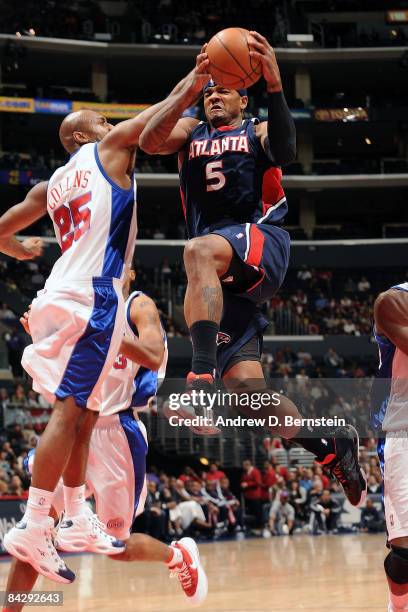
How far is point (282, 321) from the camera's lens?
31859mm

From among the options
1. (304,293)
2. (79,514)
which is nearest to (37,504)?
(79,514)

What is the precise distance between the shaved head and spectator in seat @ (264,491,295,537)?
15.1 m

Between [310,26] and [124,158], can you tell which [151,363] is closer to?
[124,158]

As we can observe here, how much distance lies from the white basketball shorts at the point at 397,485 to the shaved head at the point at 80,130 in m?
3.11

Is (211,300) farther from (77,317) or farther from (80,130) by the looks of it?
(80,130)

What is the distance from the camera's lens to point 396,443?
6.86 meters

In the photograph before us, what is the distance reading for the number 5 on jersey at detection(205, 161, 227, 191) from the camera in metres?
6.73

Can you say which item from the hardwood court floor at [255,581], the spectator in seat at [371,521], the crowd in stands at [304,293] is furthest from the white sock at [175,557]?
the crowd in stands at [304,293]

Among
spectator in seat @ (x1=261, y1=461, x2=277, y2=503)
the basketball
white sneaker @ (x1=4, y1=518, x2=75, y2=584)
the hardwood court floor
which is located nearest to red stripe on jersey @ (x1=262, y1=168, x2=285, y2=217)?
the basketball

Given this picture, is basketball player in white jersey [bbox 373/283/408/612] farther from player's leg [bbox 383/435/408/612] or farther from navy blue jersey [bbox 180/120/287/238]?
navy blue jersey [bbox 180/120/287/238]

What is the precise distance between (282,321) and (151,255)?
6.56 m

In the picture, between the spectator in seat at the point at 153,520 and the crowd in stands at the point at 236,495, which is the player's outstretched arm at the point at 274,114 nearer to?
the spectator in seat at the point at 153,520

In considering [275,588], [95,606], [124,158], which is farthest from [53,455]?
[275,588]

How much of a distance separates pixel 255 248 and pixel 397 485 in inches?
80.7
